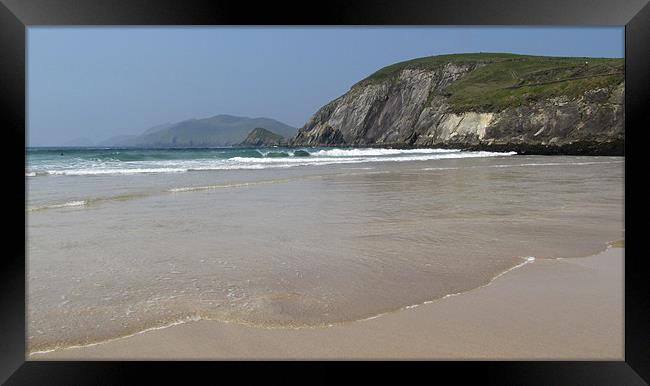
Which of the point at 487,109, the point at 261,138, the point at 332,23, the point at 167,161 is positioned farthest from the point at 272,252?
the point at 261,138

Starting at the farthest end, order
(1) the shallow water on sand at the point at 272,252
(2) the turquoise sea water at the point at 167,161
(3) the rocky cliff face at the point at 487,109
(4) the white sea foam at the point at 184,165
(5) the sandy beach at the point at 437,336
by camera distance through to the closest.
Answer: (3) the rocky cliff face at the point at 487,109
(2) the turquoise sea water at the point at 167,161
(4) the white sea foam at the point at 184,165
(1) the shallow water on sand at the point at 272,252
(5) the sandy beach at the point at 437,336

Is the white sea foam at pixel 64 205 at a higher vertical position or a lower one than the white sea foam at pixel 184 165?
lower

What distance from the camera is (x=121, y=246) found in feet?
15.0

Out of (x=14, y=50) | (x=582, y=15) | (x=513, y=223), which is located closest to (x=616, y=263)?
(x=513, y=223)

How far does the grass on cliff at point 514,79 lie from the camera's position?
146 ft

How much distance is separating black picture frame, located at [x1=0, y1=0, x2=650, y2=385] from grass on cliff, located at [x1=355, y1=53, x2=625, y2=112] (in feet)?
91.4

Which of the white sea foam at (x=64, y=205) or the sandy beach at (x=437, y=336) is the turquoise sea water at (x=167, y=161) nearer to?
the white sea foam at (x=64, y=205)

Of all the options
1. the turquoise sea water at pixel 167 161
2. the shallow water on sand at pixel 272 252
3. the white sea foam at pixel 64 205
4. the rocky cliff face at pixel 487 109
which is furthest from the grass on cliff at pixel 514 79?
the white sea foam at pixel 64 205

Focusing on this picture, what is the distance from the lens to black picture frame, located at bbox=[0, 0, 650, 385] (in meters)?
1.92

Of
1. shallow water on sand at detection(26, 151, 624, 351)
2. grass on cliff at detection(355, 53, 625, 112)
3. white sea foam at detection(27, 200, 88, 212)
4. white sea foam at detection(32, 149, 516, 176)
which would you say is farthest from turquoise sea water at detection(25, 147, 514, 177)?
grass on cliff at detection(355, 53, 625, 112)

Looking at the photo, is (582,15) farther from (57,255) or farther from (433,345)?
(57,255)

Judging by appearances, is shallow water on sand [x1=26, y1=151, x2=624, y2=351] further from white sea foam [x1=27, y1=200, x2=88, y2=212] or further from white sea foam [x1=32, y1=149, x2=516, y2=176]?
white sea foam [x1=32, y1=149, x2=516, y2=176]

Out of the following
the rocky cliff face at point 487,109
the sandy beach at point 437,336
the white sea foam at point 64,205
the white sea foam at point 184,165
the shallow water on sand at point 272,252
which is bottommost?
the sandy beach at point 437,336

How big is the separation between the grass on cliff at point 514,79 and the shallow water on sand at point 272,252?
80.1 ft
